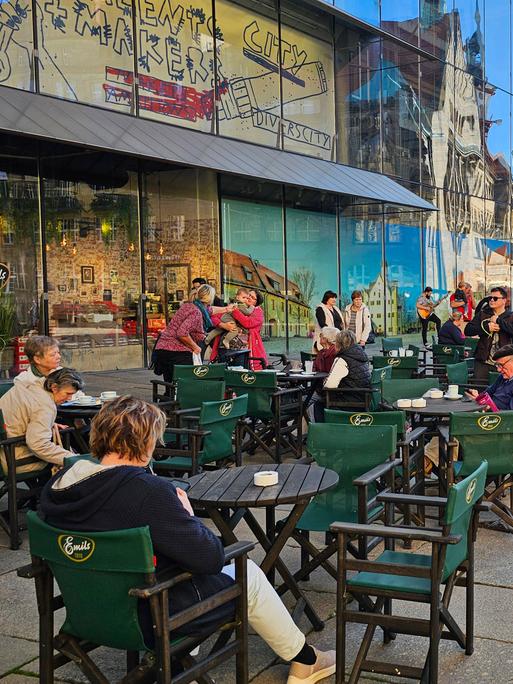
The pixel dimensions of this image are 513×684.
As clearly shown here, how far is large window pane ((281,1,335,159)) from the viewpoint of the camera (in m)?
21.5

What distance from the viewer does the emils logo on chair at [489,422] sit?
5.96 metres

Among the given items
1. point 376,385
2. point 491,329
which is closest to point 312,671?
point 376,385

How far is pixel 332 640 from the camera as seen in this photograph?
4.39 m

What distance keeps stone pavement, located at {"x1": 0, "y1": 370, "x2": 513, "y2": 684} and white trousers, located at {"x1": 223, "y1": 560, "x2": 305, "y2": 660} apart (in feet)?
1.09

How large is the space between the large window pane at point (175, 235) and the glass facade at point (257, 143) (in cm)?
4

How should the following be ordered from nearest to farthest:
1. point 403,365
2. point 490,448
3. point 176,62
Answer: point 490,448
point 403,365
point 176,62

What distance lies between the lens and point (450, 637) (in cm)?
416

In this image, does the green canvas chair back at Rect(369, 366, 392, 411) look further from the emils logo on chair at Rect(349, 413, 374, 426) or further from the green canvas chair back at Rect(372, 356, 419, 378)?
the emils logo on chair at Rect(349, 413, 374, 426)

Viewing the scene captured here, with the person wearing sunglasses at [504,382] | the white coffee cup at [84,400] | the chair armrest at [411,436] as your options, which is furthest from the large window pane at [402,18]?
the chair armrest at [411,436]

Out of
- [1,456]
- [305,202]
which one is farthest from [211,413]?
[305,202]

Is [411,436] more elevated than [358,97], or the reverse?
[358,97]

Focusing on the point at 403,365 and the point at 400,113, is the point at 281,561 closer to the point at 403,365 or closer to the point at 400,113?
the point at 403,365

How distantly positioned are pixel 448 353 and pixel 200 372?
14.3ft

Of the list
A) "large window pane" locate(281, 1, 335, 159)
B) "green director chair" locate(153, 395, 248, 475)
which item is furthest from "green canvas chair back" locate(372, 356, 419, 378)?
"large window pane" locate(281, 1, 335, 159)
